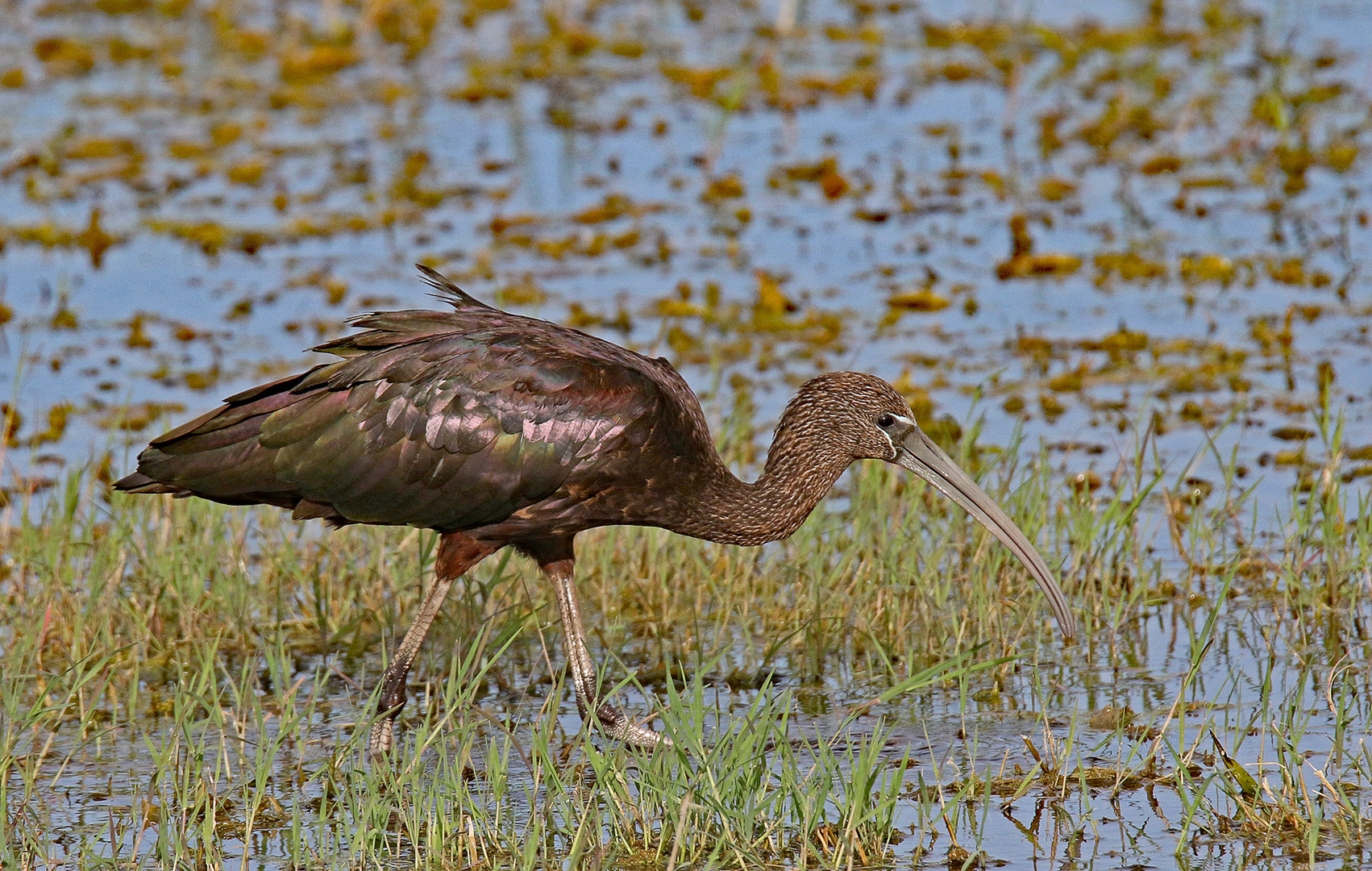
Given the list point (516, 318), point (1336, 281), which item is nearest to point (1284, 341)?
point (1336, 281)

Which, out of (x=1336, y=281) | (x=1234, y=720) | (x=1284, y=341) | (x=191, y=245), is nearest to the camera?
(x=1234, y=720)

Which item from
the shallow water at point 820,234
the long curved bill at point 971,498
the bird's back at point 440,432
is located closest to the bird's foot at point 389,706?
the shallow water at point 820,234

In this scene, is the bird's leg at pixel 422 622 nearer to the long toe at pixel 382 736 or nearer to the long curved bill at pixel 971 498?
the long toe at pixel 382 736

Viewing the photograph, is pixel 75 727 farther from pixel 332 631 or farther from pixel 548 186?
pixel 548 186

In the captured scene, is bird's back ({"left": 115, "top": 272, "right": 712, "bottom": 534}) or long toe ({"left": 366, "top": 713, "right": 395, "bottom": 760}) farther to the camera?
long toe ({"left": 366, "top": 713, "right": 395, "bottom": 760})

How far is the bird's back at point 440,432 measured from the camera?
17.8ft

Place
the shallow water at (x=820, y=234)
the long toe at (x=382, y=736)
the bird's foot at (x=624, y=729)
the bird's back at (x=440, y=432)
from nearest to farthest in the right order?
the bird's foot at (x=624, y=729)
the bird's back at (x=440, y=432)
the long toe at (x=382, y=736)
the shallow water at (x=820, y=234)

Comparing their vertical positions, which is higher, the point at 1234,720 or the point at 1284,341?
the point at 1284,341

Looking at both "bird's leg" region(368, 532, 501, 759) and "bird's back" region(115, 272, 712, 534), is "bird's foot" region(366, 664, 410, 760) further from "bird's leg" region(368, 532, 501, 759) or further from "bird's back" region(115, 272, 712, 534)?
"bird's back" region(115, 272, 712, 534)

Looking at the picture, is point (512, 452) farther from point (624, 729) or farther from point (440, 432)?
point (624, 729)

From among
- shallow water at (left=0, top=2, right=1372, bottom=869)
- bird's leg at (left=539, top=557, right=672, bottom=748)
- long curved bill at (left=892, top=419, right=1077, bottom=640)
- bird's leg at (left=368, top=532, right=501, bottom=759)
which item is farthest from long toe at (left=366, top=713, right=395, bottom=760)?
long curved bill at (left=892, top=419, right=1077, bottom=640)

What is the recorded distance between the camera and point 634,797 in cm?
495

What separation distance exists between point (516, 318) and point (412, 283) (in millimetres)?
5032

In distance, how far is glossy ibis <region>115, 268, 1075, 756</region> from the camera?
17.8 ft
